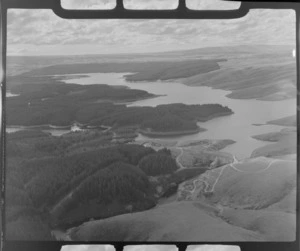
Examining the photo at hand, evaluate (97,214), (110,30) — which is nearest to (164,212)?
(97,214)

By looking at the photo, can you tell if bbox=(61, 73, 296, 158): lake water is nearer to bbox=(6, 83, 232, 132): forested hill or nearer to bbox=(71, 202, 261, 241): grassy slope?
bbox=(6, 83, 232, 132): forested hill

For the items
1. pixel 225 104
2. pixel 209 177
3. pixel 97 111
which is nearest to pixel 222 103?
pixel 225 104

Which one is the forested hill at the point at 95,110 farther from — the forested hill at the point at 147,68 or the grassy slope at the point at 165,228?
the grassy slope at the point at 165,228

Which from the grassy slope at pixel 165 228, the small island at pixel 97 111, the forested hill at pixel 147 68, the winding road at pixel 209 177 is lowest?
the grassy slope at pixel 165 228

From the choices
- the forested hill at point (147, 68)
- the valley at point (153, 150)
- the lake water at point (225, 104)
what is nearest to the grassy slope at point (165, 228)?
the valley at point (153, 150)

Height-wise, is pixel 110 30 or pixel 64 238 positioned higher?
pixel 110 30

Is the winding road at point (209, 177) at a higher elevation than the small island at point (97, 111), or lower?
lower

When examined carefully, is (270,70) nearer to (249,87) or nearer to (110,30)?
(249,87)

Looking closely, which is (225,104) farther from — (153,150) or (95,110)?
(95,110)
